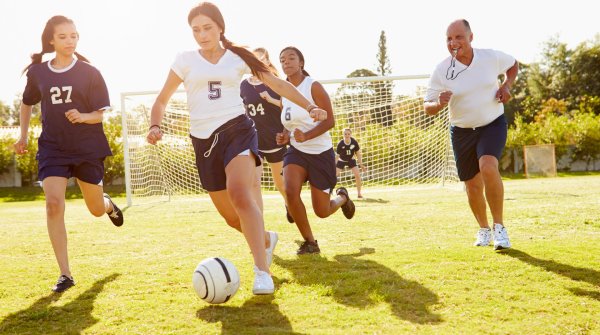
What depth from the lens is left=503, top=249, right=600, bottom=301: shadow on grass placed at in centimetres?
421

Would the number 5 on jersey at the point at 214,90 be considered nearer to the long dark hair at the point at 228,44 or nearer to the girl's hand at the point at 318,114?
the long dark hair at the point at 228,44

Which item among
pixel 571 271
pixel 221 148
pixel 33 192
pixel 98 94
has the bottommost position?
pixel 33 192

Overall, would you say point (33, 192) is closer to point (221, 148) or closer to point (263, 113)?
point (263, 113)

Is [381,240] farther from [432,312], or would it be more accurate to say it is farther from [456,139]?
[432,312]

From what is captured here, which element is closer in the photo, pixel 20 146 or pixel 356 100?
pixel 20 146

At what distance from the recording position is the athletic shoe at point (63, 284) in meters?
4.80

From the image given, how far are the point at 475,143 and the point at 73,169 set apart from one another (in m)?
3.83

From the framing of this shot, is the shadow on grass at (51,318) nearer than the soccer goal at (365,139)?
Yes

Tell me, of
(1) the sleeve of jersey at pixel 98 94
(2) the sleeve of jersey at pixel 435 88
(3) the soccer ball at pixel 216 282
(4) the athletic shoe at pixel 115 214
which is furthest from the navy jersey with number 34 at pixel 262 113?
(3) the soccer ball at pixel 216 282

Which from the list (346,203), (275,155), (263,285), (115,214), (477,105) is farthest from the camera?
(275,155)

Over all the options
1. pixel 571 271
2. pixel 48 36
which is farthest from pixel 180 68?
pixel 571 271

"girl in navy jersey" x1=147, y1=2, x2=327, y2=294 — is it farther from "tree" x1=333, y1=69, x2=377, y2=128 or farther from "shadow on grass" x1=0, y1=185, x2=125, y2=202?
"shadow on grass" x1=0, y1=185, x2=125, y2=202

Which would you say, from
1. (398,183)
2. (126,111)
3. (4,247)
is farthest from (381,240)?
(398,183)

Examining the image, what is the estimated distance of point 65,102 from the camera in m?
5.18
